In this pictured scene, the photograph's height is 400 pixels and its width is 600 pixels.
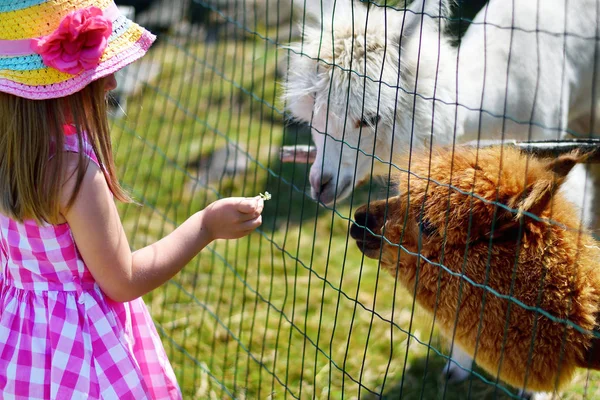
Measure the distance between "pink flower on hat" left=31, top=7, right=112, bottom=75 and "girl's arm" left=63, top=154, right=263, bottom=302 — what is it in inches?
8.7

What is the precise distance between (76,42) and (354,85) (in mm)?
1296

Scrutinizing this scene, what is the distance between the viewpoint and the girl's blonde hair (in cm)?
154

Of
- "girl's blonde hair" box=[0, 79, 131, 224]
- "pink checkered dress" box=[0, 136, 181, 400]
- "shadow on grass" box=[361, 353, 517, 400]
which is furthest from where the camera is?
"shadow on grass" box=[361, 353, 517, 400]

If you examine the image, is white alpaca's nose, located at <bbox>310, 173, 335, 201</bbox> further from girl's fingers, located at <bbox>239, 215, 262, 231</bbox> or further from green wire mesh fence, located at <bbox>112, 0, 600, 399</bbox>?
girl's fingers, located at <bbox>239, 215, 262, 231</bbox>

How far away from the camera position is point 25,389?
168cm

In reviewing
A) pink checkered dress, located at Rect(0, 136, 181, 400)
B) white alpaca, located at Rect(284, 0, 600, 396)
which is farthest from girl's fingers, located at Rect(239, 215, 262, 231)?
white alpaca, located at Rect(284, 0, 600, 396)

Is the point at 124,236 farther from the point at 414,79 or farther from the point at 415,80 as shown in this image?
the point at 414,79

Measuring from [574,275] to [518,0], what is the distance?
201 centimetres

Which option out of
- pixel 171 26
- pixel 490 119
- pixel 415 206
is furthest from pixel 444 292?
pixel 171 26

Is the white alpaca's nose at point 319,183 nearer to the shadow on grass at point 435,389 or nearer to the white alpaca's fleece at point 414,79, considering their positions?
the white alpaca's fleece at point 414,79

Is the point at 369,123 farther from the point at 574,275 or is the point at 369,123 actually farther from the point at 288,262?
the point at 288,262

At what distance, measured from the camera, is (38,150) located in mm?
1557

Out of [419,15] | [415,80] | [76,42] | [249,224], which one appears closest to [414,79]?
[419,15]

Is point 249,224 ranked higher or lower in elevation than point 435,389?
higher
